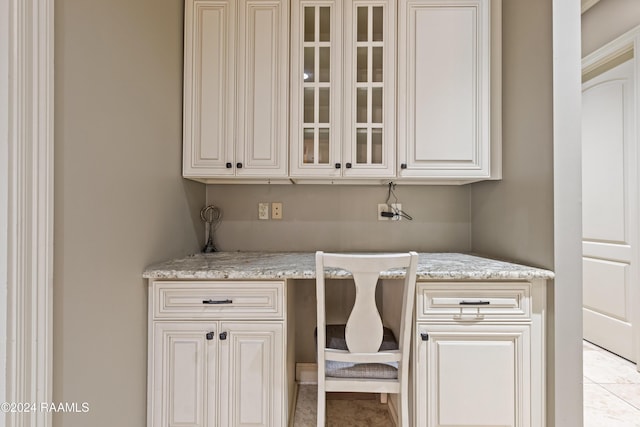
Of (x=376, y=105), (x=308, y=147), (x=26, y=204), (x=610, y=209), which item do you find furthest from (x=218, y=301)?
(x=610, y=209)

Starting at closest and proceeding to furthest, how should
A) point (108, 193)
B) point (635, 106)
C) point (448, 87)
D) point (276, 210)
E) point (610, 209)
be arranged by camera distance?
1. point (108, 193)
2. point (448, 87)
3. point (276, 210)
4. point (635, 106)
5. point (610, 209)

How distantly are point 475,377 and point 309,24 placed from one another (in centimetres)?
203

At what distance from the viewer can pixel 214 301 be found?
4.49 feet

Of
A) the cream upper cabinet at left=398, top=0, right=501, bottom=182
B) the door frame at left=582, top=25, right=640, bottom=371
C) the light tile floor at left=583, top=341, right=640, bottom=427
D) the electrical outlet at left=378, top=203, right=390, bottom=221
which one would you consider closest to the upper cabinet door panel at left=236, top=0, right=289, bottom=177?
the cream upper cabinet at left=398, top=0, right=501, bottom=182

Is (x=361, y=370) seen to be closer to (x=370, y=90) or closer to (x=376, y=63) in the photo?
(x=370, y=90)

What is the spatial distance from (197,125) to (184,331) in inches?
43.8

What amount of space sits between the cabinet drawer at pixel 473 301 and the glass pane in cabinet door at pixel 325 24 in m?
1.45

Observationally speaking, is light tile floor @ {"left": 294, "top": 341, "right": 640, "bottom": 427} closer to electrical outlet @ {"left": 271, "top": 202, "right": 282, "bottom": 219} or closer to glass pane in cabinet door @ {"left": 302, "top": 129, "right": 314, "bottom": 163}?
electrical outlet @ {"left": 271, "top": 202, "right": 282, "bottom": 219}

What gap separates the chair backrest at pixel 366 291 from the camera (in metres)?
1.17

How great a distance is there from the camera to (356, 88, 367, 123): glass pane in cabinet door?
1737mm

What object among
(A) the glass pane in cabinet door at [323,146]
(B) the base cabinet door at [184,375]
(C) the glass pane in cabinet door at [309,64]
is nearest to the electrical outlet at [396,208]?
(A) the glass pane in cabinet door at [323,146]

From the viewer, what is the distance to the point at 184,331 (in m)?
1.36

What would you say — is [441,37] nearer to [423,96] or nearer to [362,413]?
[423,96]

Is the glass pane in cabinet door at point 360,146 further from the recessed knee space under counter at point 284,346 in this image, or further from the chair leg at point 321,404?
the chair leg at point 321,404
